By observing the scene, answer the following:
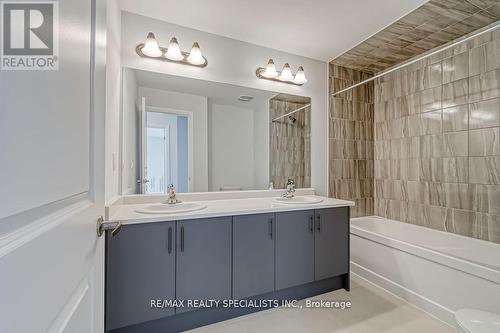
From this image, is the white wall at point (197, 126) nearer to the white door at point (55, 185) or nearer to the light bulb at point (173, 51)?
the light bulb at point (173, 51)

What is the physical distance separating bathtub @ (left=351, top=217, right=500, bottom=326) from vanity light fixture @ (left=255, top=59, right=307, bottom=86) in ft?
5.69

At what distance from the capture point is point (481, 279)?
5.03ft

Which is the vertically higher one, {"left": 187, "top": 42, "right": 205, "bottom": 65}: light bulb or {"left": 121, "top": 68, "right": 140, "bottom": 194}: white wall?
{"left": 187, "top": 42, "right": 205, "bottom": 65}: light bulb

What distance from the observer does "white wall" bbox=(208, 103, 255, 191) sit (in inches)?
87.7

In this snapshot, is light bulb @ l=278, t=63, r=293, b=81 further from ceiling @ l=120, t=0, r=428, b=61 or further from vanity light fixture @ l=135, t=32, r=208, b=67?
vanity light fixture @ l=135, t=32, r=208, b=67

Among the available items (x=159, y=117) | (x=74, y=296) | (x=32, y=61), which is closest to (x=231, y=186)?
(x=159, y=117)

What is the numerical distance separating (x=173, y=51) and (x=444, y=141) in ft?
9.25

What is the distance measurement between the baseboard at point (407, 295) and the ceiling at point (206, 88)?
6.71 ft

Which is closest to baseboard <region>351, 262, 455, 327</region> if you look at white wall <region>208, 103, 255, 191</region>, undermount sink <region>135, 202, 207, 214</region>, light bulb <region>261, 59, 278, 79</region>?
white wall <region>208, 103, 255, 191</region>

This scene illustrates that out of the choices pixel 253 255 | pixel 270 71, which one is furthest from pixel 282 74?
pixel 253 255

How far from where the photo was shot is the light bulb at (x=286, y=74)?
2.47 m

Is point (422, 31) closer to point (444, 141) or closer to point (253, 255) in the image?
point (444, 141)

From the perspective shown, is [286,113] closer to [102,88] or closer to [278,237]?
[278,237]

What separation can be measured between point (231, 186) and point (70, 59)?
5.96ft
